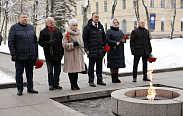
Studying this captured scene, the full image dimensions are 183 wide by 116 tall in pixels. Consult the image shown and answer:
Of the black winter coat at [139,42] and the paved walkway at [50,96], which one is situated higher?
the black winter coat at [139,42]

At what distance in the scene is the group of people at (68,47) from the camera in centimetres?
762

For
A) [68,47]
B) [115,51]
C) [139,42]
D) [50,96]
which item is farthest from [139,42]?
[50,96]

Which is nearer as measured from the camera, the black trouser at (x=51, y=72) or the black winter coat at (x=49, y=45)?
the black winter coat at (x=49, y=45)

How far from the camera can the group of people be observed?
7621 millimetres

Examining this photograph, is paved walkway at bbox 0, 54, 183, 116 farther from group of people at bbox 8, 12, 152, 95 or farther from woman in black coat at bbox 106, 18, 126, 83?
woman in black coat at bbox 106, 18, 126, 83

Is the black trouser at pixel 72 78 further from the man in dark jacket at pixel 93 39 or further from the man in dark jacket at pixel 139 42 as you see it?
the man in dark jacket at pixel 139 42

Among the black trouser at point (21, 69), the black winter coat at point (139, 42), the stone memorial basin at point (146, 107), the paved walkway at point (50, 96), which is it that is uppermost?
the black winter coat at point (139, 42)

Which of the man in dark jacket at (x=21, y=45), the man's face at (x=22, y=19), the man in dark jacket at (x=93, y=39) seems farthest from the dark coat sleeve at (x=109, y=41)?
the man's face at (x=22, y=19)

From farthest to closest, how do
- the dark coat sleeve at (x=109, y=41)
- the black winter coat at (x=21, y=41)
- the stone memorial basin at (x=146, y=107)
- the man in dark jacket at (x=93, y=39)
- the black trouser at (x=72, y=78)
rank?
the dark coat sleeve at (x=109, y=41)
the man in dark jacket at (x=93, y=39)
the black trouser at (x=72, y=78)
the black winter coat at (x=21, y=41)
the stone memorial basin at (x=146, y=107)

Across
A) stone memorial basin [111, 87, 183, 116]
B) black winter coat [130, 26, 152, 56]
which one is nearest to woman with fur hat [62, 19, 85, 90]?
black winter coat [130, 26, 152, 56]

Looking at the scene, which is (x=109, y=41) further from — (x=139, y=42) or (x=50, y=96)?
(x=50, y=96)

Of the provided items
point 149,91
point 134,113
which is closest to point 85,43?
point 149,91

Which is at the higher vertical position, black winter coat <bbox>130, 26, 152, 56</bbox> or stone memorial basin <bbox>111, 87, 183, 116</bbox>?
black winter coat <bbox>130, 26, 152, 56</bbox>

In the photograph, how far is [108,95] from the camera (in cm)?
827
